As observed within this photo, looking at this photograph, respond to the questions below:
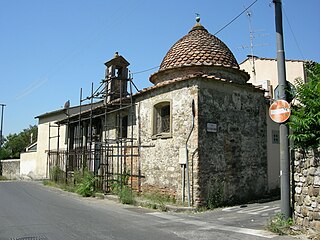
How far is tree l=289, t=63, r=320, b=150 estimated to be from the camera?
717 cm

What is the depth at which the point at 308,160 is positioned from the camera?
7355 millimetres

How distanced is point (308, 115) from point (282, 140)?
1.07 m

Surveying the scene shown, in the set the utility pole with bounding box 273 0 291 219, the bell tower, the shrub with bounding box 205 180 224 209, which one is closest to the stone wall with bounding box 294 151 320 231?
the utility pole with bounding box 273 0 291 219

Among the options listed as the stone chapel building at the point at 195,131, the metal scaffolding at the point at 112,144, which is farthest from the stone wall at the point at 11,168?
the stone chapel building at the point at 195,131

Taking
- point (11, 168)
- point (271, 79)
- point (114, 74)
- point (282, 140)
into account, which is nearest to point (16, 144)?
point (11, 168)

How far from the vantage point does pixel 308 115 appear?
288 inches

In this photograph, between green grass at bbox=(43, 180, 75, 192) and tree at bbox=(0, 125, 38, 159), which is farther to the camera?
tree at bbox=(0, 125, 38, 159)

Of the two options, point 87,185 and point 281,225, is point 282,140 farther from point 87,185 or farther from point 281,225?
point 87,185

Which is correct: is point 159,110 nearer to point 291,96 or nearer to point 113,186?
point 113,186

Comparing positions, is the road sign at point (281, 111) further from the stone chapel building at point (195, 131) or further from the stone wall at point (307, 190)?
the stone chapel building at point (195, 131)

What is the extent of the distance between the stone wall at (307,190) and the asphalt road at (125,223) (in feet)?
2.87

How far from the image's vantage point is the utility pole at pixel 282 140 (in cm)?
789

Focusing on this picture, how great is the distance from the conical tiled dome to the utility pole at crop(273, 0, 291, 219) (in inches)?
243

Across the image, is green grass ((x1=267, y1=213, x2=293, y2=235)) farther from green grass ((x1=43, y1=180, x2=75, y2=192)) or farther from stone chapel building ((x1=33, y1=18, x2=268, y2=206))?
green grass ((x1=43, y1=180, x2=75, y2=192))
